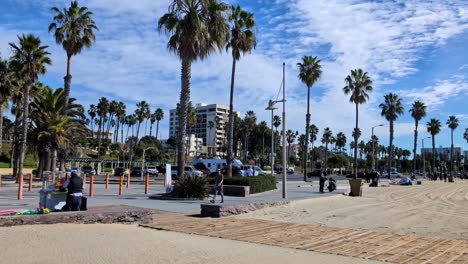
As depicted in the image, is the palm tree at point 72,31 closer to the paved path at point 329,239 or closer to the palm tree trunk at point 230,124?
the palm tree trunk at point 230,124

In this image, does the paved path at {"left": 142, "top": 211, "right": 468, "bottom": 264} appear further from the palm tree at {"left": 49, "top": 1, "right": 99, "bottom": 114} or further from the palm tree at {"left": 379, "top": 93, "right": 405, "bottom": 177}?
the palm tree at {"left": 379, "top": 93, "right": 405, "bottom": 177}

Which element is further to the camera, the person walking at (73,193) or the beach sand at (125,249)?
the person walking at (73,193)

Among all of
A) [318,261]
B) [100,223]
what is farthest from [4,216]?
[318,261]

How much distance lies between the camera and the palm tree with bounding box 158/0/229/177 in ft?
62.7

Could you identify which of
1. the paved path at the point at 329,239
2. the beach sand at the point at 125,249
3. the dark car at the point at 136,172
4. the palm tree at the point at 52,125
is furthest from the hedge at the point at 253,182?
the dark car at the point at 136,172

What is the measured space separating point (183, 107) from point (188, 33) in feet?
11.9

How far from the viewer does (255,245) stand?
26.8 ft

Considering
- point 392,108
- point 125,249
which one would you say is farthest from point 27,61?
point 392,108

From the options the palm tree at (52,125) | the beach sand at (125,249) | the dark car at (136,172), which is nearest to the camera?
the beach sand at (125,249)

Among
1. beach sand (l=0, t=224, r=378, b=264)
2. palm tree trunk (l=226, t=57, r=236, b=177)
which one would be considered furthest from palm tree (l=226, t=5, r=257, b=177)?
beach sand (l=0, t=224, r=378, b=264)

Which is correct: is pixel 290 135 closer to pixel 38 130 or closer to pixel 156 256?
pixel 38 130

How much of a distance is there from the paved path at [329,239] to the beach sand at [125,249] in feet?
1.89

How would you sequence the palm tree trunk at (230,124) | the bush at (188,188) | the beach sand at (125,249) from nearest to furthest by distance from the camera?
the beach sand at (125,249), the bush at (188,188), the palm tree trunk at (230,124)

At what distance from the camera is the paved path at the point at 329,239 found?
7410 mm
